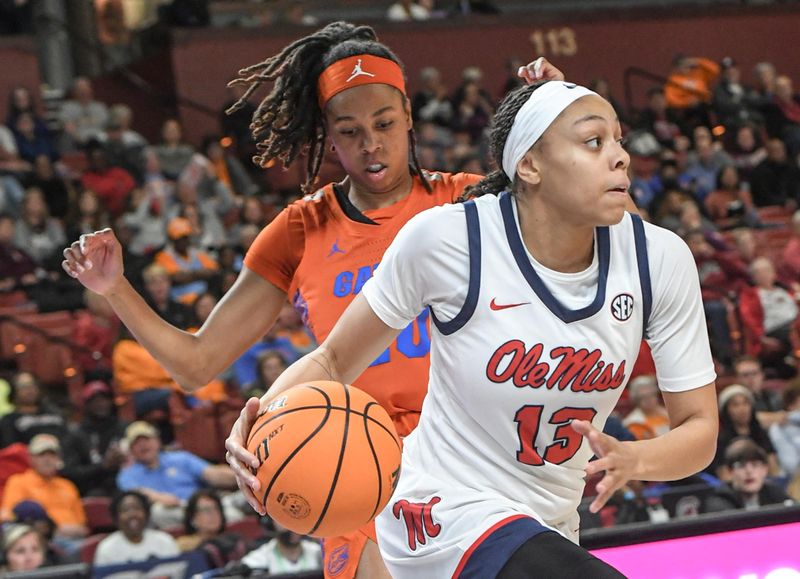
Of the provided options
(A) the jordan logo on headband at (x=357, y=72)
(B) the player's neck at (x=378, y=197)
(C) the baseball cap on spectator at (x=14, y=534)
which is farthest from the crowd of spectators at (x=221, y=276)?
(A) the jordan logo on headband at (x=357, y=72)

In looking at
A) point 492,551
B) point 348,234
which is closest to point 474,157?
point 348,234

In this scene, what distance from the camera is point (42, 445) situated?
7.39 m

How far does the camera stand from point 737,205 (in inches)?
500

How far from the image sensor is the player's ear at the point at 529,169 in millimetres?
2881

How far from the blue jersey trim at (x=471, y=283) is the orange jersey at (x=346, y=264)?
516 millimetres

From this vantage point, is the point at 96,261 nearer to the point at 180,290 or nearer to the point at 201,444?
the point at 201,444

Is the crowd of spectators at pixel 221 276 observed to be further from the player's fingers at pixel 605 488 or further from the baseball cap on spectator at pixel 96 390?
the player's fingers at pixel 605 488

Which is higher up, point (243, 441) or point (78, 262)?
point (78, 262)

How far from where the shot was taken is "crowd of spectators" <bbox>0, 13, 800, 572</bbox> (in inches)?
277

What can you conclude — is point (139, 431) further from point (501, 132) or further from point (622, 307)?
point (622, 307)

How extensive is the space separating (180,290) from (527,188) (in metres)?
7.07

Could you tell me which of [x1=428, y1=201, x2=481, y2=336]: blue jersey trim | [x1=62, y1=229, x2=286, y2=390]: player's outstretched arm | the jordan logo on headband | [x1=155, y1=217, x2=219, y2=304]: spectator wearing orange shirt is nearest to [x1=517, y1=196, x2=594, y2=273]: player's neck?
[x1=428, y1=201, x2=481, y2=336]: blue jersey trim

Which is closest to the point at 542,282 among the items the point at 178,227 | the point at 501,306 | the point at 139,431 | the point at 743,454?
the point at 501,306

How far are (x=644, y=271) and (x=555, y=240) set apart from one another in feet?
0.70
